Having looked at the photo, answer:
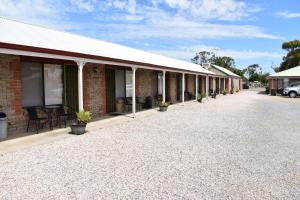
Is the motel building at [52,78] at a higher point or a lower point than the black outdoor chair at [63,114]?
higher

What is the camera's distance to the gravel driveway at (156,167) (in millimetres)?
4453

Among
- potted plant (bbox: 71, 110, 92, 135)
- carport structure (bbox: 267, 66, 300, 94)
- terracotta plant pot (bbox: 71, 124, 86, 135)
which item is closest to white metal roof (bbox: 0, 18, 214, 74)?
potted plant (bbox: 71, 110, 92, 135)

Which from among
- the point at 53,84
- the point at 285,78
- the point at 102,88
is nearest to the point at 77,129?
the point at 53,84

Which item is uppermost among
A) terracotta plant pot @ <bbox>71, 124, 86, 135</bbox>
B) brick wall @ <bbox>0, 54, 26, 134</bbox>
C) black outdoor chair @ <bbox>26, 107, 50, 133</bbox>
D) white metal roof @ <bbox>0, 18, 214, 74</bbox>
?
white metal roof @ <bbox>0, 18, 214, 74</bbox>

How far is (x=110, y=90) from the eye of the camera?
14039 mm

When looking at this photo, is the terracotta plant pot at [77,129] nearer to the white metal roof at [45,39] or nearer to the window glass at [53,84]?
the window glass at [53,84]

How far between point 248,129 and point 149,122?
380 cm

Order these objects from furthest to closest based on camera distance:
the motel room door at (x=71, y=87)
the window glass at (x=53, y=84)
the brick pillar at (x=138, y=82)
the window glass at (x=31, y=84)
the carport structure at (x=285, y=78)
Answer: the carport structure at (x=285, y=78), the brick pillar at (x=138, y=82), the motel room door at (x=71, y=87), the window glass at (x=53, y=84), the window glass at (x=31, y=84)

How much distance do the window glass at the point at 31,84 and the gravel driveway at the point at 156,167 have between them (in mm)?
2348

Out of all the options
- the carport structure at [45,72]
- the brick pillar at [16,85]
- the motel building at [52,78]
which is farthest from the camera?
the brick pillar at [16,85]

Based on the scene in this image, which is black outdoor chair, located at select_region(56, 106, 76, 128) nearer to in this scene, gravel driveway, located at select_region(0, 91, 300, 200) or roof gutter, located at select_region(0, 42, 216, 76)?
gravel driveway, located at select_region(0, 91, 300, 200)

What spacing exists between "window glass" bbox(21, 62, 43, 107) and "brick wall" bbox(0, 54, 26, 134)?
0.33 m

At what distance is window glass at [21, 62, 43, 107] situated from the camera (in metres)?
9.34

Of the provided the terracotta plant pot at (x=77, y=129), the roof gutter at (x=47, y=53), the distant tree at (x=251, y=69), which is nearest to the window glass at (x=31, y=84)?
the roof gutter at (x=47, y=53)
